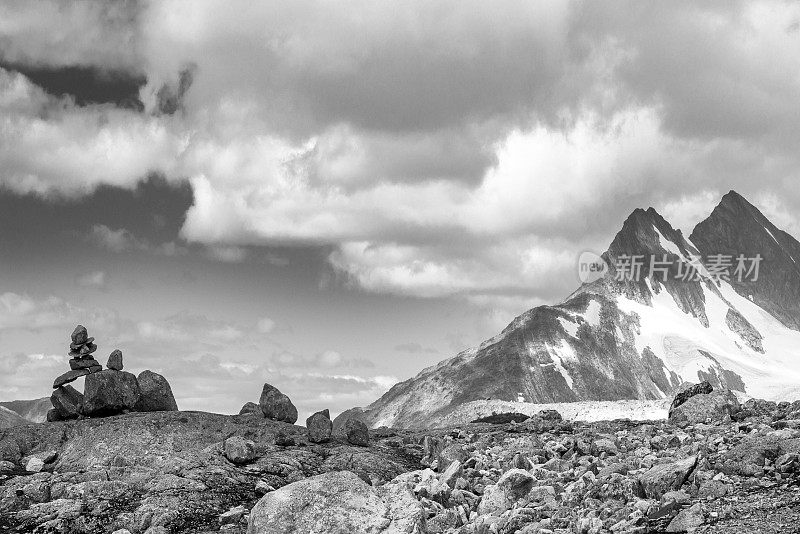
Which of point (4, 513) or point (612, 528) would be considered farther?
point (4, 513)

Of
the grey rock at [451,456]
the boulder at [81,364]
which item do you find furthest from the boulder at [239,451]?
the boulder at [81,364]

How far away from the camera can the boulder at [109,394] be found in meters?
56.3

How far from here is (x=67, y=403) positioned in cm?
5716

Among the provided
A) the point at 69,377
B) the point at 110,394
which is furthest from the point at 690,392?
the point at 69,377

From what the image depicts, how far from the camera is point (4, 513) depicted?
32.0 m

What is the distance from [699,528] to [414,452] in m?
28.5

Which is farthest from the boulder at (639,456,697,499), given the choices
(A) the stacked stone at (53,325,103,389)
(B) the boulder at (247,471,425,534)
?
(A) the stacked stone at (53,325,103,389)

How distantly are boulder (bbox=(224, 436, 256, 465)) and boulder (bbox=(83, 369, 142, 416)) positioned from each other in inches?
791

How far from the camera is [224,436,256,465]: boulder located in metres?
39.1

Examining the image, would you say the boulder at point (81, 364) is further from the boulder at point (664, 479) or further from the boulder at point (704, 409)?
the boulder at point (664, 479)

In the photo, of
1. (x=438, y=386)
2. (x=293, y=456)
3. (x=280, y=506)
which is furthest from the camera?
(x=438, y=386)

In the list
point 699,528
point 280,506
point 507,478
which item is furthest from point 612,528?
point 280,506

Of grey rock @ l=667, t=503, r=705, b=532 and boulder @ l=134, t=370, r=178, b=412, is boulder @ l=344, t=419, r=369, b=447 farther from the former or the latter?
grey rock @ l=667, t=503, r=705, b=532

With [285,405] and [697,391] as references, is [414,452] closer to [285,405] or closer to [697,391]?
[285,405]
